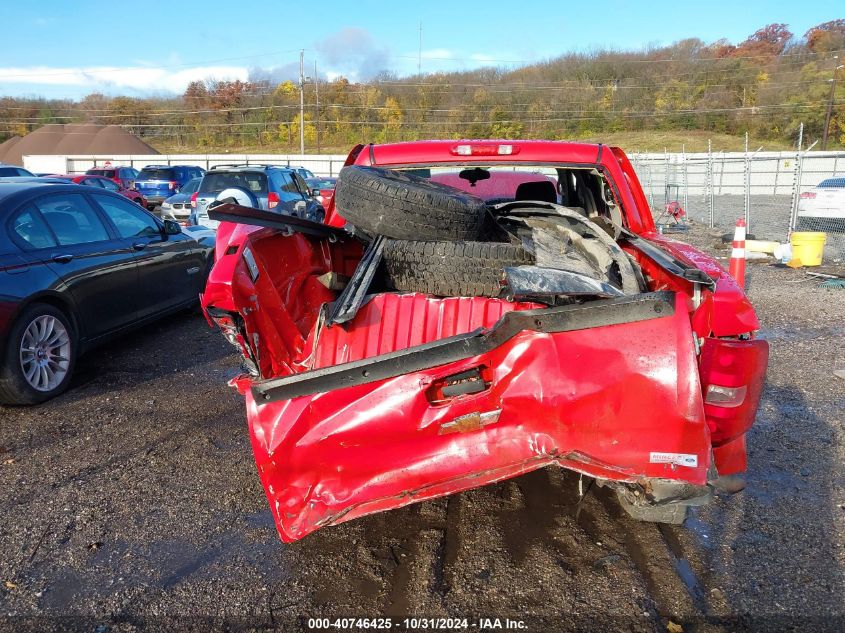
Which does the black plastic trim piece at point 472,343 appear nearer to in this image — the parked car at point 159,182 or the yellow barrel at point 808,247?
the yellow barrel at point 808,247

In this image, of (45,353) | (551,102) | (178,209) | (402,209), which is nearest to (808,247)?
(402,209)

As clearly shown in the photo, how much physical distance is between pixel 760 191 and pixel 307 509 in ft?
118

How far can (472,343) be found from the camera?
232 centimetres

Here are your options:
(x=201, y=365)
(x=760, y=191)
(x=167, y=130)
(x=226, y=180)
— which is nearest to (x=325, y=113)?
(x=167, y=130)

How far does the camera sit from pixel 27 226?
15.5ft

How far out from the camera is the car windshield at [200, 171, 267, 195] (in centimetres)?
1248

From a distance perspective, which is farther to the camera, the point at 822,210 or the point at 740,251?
the point at 822,210

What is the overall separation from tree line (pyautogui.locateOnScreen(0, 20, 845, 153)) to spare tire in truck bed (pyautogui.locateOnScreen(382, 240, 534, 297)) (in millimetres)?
49542

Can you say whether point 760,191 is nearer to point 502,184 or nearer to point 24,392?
point 502,184

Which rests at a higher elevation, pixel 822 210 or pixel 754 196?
pixel 822 210

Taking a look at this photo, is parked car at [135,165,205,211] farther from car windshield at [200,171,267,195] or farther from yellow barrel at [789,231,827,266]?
yellow barrel at [789,231,827,266]

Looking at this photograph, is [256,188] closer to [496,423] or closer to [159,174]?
[496,423]

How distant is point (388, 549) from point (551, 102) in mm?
58223

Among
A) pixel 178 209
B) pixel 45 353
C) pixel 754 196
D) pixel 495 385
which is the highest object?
pixel 495 385
